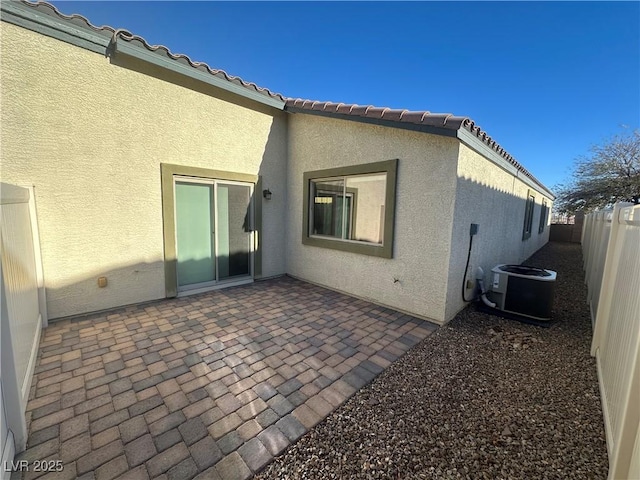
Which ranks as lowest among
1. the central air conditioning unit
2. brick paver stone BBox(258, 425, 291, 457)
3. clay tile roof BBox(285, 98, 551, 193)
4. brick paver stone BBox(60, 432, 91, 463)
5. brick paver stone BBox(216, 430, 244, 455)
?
brick paver stone BBox(258, 425, 291, 457)

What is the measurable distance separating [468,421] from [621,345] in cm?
170

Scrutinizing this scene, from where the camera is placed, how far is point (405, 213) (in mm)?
5340

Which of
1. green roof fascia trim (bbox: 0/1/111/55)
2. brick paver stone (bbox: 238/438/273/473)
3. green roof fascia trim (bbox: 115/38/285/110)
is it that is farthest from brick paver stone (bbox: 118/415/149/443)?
green roof fascia trim (bbox: 0/1/111/55)

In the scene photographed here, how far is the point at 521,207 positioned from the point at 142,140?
12.7 metres

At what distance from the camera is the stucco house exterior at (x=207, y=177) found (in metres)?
4.41

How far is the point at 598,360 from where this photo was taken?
3725mm

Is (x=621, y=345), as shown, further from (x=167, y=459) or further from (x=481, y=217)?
(x=167, y=459)

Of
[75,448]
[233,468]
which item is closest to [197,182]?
[75,448]

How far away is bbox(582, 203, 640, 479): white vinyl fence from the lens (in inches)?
74.3

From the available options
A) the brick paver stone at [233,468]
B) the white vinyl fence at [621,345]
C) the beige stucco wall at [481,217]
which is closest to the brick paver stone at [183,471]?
the brick paver stone at [233,468]

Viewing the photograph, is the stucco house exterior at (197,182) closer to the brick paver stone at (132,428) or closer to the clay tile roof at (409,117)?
the clay tile roof at (409,117)

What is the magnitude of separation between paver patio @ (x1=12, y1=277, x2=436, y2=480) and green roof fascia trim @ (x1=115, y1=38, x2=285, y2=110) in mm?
4938

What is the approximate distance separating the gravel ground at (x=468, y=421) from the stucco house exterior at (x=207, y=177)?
1.60 meters

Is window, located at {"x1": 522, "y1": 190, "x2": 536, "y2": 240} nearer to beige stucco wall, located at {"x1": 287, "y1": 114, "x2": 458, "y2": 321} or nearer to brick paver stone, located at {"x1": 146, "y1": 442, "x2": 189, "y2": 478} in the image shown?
beige stucco wall, located at {"x1": 287, "y1": 114, "x2": 458, "y2": 321}
